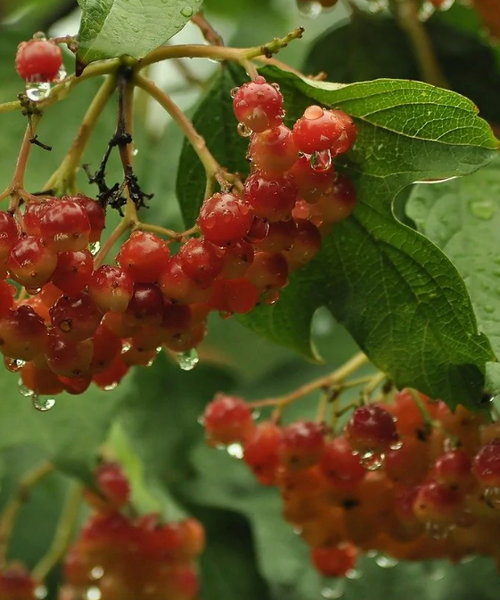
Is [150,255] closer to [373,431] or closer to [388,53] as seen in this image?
[373,431]

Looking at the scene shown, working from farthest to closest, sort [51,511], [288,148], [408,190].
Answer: [51,511], [408,190], [288,148]

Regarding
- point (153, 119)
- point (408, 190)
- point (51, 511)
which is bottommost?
point (51, 511)

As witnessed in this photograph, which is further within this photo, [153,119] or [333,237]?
[153,119]

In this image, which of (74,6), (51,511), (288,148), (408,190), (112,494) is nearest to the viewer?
(288,148)

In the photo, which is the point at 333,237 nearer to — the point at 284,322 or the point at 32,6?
the point at 284,322

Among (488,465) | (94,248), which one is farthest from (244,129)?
(488,465)

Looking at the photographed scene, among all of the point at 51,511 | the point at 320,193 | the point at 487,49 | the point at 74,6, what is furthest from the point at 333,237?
the point at 51,511

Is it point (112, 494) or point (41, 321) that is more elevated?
point (41, 321)

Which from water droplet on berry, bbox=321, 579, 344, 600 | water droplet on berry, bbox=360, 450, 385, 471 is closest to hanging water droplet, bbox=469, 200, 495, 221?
water droplet on berry, bbox=360, 450, 385, 471
